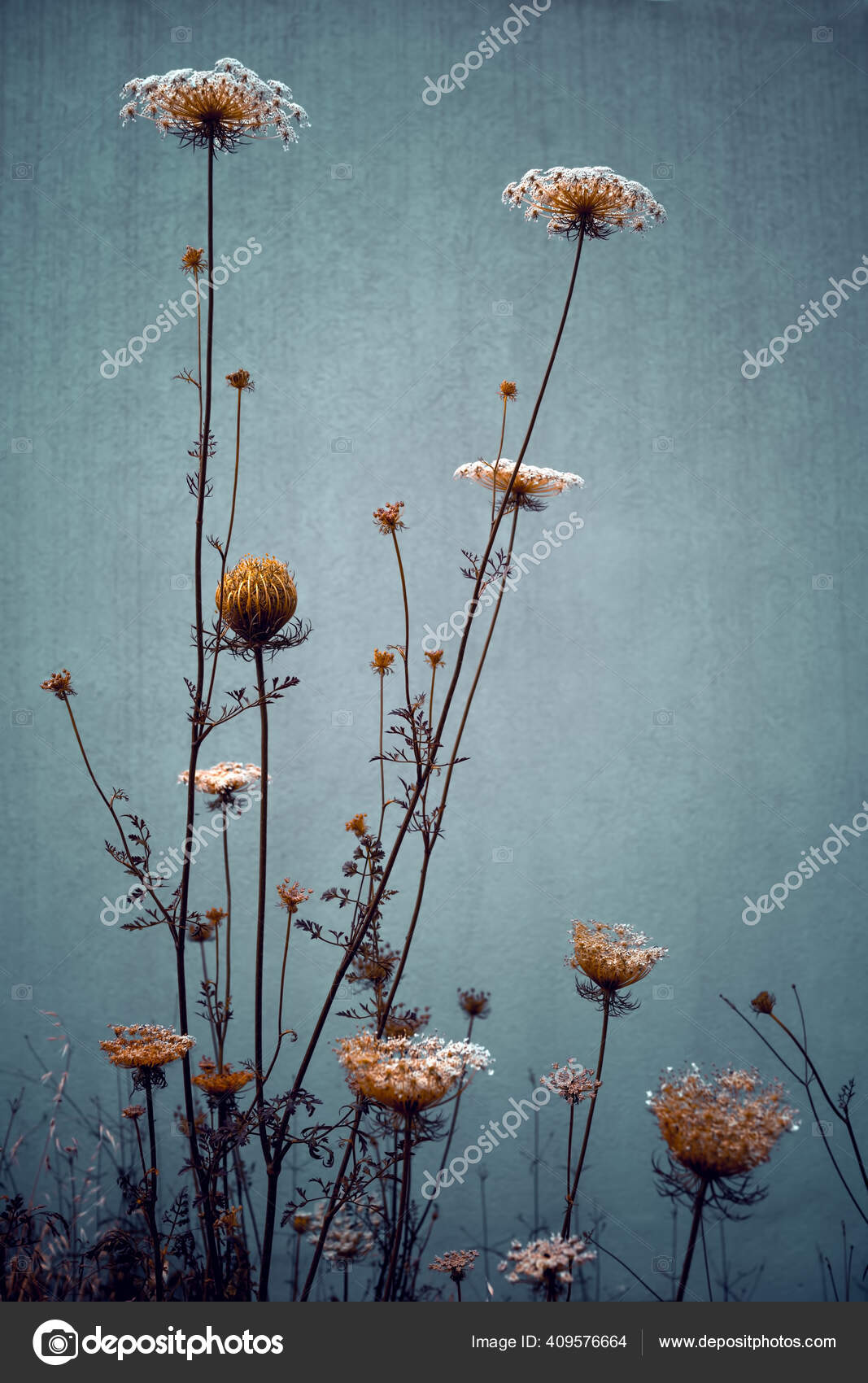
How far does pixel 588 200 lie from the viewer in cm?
151

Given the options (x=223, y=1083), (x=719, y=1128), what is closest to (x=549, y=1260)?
(x=719, y=1128)

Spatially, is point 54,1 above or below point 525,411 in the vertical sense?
above

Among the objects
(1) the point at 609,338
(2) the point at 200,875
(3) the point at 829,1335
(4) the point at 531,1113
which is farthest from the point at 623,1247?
(1) the point at 609,338

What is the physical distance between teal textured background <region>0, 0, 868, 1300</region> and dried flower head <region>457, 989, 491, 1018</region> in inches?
1.6

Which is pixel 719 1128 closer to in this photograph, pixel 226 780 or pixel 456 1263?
pixel 456 1263

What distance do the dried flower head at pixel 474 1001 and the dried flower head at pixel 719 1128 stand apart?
3.81 feet

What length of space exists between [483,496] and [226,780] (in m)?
1.56

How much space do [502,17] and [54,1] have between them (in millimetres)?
1599

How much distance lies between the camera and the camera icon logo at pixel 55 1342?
143cm

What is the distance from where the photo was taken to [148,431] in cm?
287

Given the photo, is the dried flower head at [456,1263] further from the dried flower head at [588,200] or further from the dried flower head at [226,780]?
the dried flower head at [588,200]

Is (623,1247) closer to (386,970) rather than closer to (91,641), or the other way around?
(386,970)

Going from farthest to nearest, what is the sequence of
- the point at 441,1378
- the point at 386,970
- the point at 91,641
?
the point at 91,641, the point at 386,970, the point at 441,1378

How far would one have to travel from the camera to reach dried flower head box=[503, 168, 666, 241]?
1.48 m
